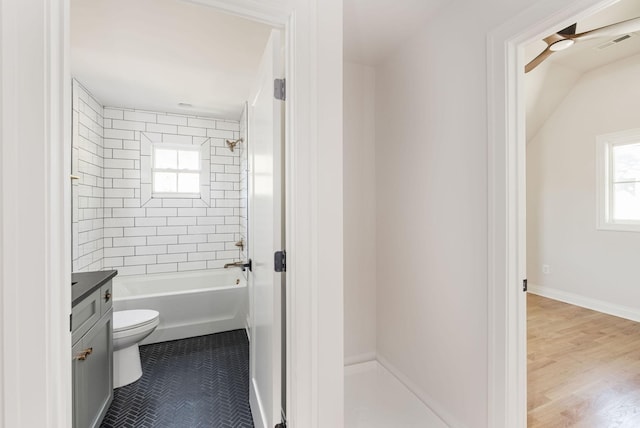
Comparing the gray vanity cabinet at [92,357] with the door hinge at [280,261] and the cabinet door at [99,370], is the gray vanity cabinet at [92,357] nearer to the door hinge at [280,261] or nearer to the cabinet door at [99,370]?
the cabinet door at [99,370]

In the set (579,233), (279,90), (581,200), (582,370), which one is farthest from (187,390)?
(581,200)

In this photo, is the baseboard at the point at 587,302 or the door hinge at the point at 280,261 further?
the baseboard at the point at 587,302

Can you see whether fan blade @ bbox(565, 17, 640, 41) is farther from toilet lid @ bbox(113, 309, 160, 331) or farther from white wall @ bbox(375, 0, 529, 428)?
toilet lid @ bbox(113, 309, 160, 331)

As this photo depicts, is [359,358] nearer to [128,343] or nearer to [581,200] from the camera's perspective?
[128,343]

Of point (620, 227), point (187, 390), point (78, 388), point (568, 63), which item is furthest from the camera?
point (620, 227)

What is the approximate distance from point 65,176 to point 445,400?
7.28 feet

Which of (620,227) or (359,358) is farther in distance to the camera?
(620,227)

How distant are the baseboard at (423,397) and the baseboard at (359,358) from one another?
0.24 ft

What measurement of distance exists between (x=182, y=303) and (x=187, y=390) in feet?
3.34

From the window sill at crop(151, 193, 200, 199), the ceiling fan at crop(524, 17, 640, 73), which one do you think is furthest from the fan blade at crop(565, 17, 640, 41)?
the window sill at crop(151, 193, 200, 199)

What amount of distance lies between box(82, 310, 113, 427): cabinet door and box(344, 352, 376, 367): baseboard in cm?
166

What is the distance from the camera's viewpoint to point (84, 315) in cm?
147

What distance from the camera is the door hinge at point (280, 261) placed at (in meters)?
1.29

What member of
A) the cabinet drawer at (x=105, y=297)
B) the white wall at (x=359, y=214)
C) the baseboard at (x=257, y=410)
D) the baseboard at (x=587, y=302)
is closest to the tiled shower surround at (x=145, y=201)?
the cabinet drawer at (x=105, y=297)
